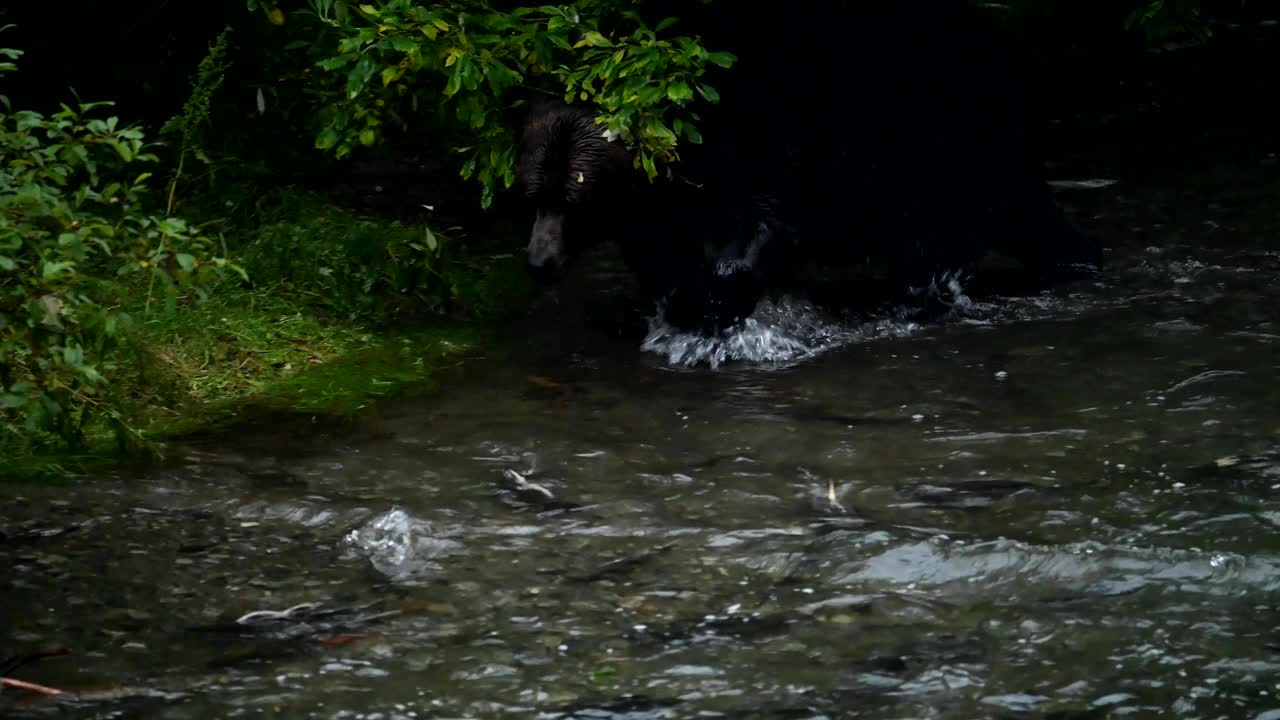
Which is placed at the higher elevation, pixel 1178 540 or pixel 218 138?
pixel 218 138

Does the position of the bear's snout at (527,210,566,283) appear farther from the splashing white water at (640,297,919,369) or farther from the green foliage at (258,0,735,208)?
the splashing white water at (640,297,919,369)

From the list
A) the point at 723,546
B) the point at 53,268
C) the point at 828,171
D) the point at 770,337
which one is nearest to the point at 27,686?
the point at 53,268

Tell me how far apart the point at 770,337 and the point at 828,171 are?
0.76 metres

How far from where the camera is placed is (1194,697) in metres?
3.23

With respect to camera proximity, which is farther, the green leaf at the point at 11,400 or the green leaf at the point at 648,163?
the green leaf at the point at 648,163

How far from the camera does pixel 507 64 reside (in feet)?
19.3

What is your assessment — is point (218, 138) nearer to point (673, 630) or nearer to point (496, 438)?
point (496, 438)

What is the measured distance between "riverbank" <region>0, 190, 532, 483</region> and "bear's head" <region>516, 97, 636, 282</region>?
45cm

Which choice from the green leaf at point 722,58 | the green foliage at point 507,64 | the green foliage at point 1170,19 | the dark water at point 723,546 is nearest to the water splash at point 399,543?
the dark water at point 723,546

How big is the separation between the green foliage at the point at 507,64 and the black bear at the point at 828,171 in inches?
8.5

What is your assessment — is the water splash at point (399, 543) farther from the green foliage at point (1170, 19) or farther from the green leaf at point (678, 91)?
the green foliage at point (1170, 19)

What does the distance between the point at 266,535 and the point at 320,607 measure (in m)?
0.56

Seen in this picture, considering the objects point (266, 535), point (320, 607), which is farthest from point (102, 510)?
point (320, 607)

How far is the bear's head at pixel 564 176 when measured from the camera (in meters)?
6.08
